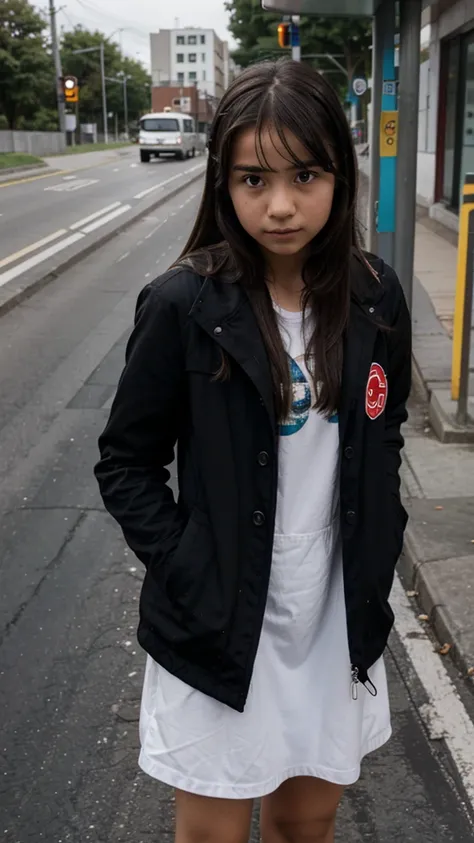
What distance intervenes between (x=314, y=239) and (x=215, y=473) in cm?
46

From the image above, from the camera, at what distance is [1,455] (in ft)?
18.3

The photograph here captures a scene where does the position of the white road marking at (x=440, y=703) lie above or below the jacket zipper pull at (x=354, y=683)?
below

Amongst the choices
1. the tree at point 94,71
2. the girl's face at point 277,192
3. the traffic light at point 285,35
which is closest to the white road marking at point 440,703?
the girl's face at point 277,192

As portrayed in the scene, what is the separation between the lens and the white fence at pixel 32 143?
137 ft

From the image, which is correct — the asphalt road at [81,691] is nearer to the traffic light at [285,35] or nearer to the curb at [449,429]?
the curb at [449,429]

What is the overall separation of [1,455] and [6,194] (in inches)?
710

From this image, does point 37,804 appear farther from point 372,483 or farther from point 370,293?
point 370,293

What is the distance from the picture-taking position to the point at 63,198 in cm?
2109

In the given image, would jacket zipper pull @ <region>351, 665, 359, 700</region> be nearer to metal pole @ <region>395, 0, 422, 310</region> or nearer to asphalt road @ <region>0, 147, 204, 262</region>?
metal pole @ <region>395, 0, 422, 310</region>

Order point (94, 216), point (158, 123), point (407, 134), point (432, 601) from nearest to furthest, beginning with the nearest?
point (432, 601), point (407, 134), point (94, 216), point (158, 123)

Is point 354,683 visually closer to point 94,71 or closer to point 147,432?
point 147,432

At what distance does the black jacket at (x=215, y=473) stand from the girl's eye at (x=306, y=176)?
0.22 m

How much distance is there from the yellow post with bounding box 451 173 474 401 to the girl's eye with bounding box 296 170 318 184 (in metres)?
3.73

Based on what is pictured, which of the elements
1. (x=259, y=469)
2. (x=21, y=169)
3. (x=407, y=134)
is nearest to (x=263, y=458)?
(x=259, y=469)
